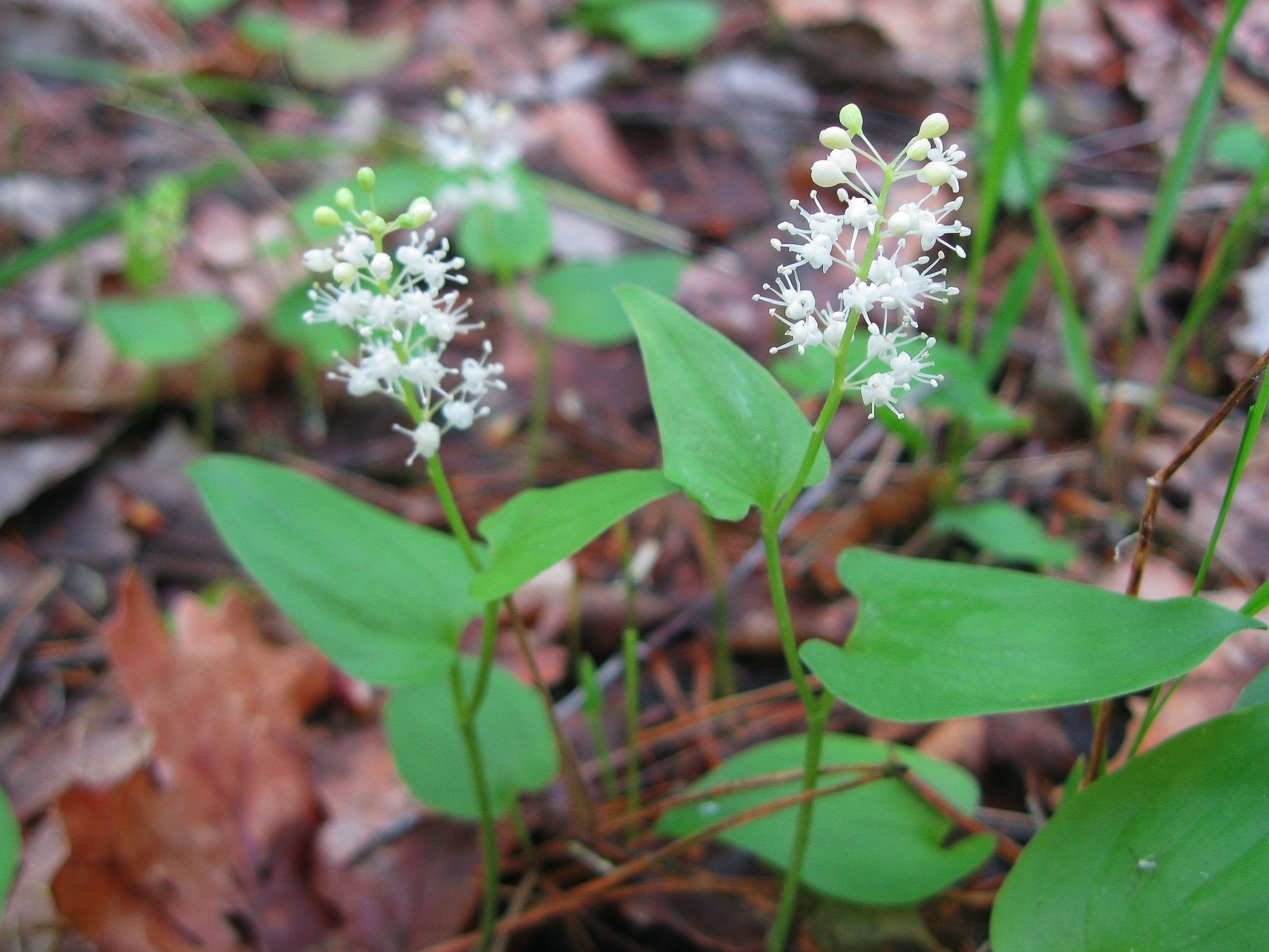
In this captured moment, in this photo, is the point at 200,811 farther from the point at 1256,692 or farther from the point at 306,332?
the point at 1256,692

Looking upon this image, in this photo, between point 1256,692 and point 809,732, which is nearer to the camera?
point 1256,692

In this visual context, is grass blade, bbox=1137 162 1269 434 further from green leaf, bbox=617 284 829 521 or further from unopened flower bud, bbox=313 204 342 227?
unopened flower bud, bbox=313 204 342 227

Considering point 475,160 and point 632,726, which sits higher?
point 475,160

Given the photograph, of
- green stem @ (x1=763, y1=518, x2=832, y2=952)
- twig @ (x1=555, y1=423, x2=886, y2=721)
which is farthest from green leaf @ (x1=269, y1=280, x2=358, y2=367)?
green stem @ (x1=763, y1=518, x2=832, y2=952)

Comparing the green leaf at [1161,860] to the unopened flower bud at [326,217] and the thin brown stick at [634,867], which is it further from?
the unopened flower bud at [326,217]

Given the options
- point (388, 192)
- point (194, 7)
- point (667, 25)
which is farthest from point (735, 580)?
point (194, 7)

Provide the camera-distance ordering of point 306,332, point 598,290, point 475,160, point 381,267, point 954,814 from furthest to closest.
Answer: point 306,332 → point 598,290 → point 475,160 → point 954,814 → point 381,267

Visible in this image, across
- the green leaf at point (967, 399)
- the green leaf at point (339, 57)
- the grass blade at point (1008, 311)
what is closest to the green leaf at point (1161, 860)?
the green leaf at point (967, 399)
